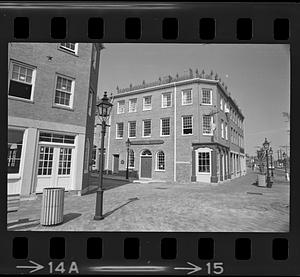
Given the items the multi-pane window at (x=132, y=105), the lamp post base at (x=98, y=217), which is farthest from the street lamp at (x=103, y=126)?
the multi-pane window at (x=132, y=105)

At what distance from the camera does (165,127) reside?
2941mm

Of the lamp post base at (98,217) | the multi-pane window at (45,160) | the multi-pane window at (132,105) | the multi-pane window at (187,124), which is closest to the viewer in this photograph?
the lamp post base at (98,217)

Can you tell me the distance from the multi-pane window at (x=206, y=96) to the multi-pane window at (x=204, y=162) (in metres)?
0.92

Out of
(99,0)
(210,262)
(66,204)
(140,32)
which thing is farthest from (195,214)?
(99,0)

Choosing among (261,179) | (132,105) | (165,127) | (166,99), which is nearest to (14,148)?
(132,105)

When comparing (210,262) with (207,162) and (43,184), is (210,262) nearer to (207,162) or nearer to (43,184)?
(207,162)

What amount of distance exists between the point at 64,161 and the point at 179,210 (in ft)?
6.51

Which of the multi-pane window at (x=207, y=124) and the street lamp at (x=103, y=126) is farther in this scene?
the multi-pane window at (x=207, y=124)

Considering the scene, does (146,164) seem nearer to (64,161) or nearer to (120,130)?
(120,130)

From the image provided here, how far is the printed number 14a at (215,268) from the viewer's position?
6.64 feet

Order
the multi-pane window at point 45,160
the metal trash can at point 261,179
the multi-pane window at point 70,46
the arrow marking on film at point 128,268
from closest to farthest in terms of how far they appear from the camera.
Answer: the arrow marking on film at point 128,268 → the multi-pane window at point 70,46 → the multi-pane window at point 45,160 → the metal trash can at point 261,179

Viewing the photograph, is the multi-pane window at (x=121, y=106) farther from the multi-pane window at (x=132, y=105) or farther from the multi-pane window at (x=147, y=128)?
the multi-pane window at (x=147, y=128)

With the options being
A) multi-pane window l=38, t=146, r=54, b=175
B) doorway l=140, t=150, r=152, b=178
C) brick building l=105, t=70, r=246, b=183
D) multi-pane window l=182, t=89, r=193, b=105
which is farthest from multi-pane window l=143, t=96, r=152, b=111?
multi-pane window l=38, t=146, r=54, b=175

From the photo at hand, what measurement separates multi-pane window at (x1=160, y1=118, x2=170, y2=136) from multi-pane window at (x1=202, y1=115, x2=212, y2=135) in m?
0.58
